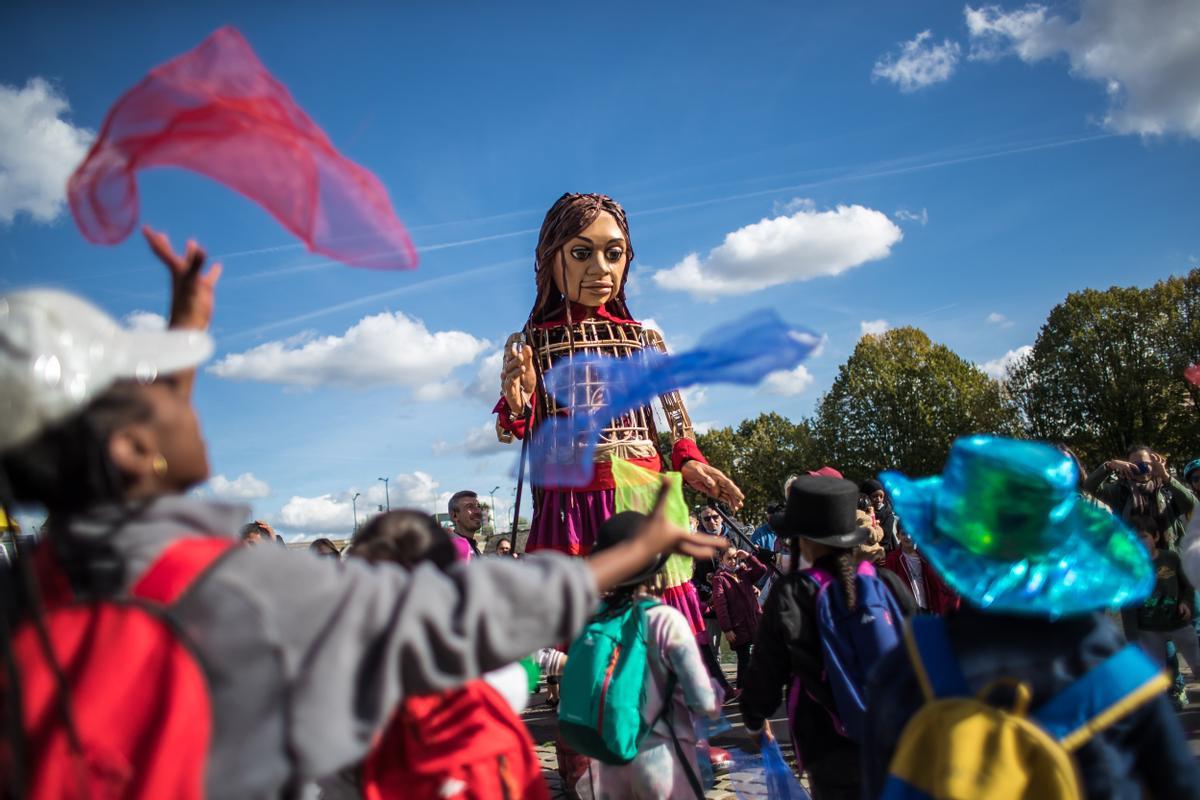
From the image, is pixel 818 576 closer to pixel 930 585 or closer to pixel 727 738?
pixel 727 738

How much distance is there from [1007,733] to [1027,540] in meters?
0.46

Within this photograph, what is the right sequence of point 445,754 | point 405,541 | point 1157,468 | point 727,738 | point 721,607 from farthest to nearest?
point 721,607 → point 727,738 → point 1157,468 → point 405,541 → point 445,754

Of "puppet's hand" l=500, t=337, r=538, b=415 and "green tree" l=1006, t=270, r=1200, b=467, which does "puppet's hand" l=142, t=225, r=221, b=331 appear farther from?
"green tree" l=1006, t=270, r=1200, b=467

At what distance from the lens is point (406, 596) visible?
4.71 feet

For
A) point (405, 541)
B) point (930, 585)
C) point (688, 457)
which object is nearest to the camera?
point (405, 541)

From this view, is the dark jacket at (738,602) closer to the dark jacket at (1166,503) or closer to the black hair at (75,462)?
the dark jacket at (1166,503)

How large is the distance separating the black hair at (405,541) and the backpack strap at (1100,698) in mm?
1391

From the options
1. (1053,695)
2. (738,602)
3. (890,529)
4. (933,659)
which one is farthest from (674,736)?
(890,529)

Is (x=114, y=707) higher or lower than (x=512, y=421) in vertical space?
lower

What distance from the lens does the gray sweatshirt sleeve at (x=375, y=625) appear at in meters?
1.33

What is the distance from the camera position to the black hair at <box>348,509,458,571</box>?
207 cm

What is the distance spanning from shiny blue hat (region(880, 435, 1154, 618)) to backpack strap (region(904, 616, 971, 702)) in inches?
4.4

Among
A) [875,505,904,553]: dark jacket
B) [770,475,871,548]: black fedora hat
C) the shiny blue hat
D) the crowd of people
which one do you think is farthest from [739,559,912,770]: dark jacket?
[875,505,904,553]: dark jacket

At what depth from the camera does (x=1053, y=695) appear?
1.75 meters
